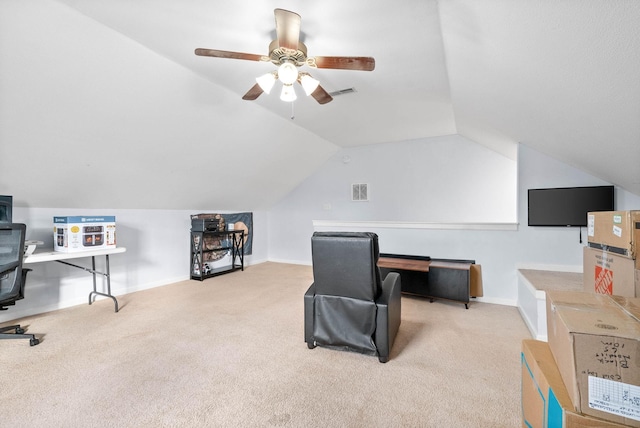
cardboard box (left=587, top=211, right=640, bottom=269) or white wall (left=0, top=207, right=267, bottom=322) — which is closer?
cardboard box (left=587, top=211, right=640, bottom=269)

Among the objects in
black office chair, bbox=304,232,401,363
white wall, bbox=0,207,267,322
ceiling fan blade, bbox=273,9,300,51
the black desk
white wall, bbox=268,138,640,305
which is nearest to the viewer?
ceiling fan blade, bbox=273,9,300,51

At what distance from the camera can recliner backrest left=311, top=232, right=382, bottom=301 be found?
7.06 ft

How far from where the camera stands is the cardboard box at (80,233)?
10.1 feet

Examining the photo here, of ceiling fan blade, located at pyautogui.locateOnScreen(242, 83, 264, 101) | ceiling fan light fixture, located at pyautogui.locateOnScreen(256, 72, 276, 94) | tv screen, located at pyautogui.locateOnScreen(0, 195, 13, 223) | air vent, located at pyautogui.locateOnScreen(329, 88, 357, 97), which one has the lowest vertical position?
tv screen, located at pyautogui.locateOnScreen(0, 195, 13, 223)

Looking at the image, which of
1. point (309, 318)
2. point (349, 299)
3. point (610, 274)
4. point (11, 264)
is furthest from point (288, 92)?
point (11, 264)

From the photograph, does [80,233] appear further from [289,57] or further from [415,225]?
[415,225]

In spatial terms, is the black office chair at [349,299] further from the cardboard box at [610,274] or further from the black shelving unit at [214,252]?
the black shelving unit at [214,252]

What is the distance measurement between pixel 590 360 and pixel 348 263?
143cm

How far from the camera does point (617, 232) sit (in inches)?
61.8

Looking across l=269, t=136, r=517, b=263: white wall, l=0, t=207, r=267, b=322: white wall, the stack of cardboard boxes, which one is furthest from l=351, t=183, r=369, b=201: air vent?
the stack of cardboard boxes

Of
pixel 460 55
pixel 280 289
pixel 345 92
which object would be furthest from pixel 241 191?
pixel 460 55

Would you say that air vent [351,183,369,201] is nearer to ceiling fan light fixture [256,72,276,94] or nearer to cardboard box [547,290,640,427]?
ceiling fan light fixture [256,72,276,94]

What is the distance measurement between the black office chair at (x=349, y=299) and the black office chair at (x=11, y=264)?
2388 mm

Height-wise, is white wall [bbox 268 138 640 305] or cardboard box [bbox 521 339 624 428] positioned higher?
white wall [bbox 268 138 640 305]
